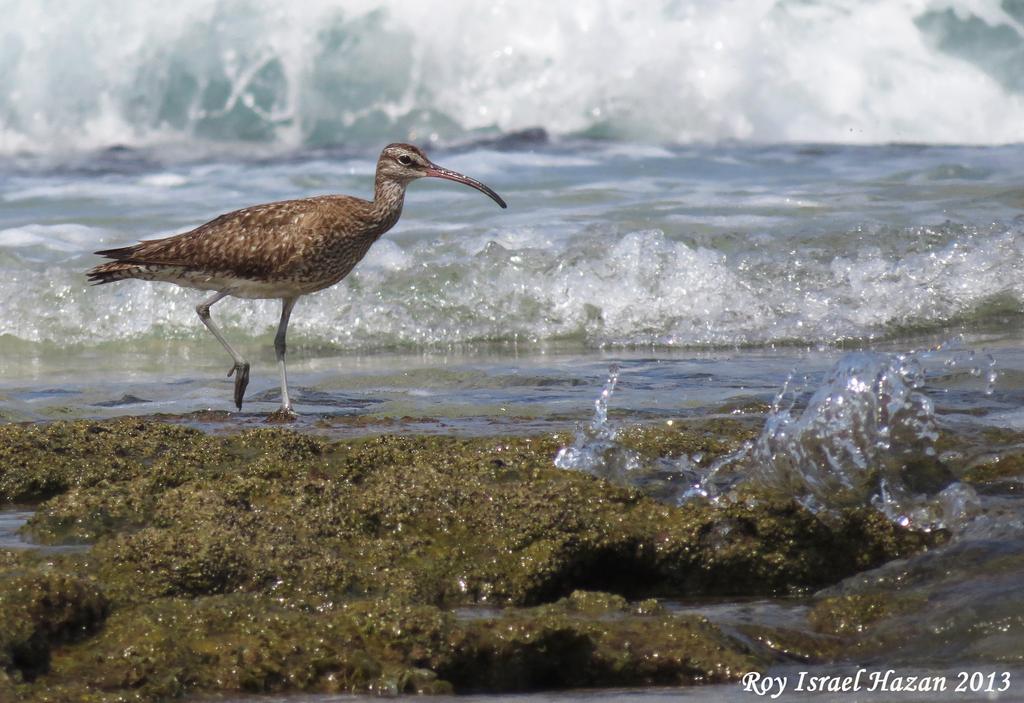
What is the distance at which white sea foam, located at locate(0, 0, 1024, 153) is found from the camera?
17078mm

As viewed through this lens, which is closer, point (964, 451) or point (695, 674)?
point (695, 674)

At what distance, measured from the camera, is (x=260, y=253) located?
26.1 ft

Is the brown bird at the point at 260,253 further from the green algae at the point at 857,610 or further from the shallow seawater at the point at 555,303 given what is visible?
the green algae at the point at 857,610

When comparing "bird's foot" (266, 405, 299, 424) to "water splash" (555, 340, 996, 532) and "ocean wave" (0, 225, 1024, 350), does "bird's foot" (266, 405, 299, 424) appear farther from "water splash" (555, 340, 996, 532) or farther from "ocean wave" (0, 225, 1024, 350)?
"ocean wave" (0, 225, 1024, 350)

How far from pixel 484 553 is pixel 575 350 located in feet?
17.1

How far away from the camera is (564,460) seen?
504 centimetres

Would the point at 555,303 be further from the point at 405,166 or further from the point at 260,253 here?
the point at 260,253

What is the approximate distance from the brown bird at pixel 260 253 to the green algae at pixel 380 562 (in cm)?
273

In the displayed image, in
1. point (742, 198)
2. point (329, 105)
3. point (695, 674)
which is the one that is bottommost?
point (695, 674)

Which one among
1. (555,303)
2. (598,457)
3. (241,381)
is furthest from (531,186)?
(598,457)

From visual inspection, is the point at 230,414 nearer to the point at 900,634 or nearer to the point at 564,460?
the point at 564,460

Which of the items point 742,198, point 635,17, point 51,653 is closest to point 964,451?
point 51,653

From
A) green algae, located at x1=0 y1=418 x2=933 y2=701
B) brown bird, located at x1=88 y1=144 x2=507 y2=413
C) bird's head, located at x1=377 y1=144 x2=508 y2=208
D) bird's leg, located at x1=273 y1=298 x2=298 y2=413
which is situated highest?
bird's head, located at x1=377 y1=144 x2=508 y2=208

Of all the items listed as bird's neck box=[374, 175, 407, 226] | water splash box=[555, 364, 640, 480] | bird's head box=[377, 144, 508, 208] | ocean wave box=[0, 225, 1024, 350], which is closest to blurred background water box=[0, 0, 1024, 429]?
ocean wave box=[0, 225, 1024, 350]
